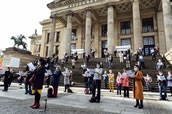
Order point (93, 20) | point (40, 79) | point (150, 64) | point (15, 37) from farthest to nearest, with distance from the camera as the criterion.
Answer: point (15, 37) < point (93, 20) < point (150, 64) < point (40, 79)

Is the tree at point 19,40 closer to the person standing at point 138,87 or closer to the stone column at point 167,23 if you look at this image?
the stone column at point 167,23

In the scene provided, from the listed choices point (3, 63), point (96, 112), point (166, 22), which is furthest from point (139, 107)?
point (3, 63)

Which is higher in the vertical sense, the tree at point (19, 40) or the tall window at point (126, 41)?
the tree at point (19, 40)

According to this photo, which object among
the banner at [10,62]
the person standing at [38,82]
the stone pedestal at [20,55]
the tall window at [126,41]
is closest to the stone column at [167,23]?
the tall window at [126,41]

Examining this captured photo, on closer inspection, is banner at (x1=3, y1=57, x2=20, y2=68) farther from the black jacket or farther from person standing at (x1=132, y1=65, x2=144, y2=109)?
person standing at (x1=132, y1=65, x2=144, y2=109)

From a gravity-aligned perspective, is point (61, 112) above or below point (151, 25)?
below

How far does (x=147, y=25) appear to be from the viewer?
24.0 m

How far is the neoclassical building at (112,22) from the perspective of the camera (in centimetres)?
2035

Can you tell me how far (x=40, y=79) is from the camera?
Answer: 4.50 m

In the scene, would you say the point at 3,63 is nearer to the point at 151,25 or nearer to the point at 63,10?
the point at 63,10

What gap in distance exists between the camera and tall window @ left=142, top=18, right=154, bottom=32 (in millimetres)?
23719

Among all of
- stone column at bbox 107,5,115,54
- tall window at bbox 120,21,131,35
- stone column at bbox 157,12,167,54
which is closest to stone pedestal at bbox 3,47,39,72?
stone column at bbox 107,5,115,54

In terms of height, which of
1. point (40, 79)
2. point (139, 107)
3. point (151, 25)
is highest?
point (151, 25)

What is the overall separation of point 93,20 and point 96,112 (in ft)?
87.2
